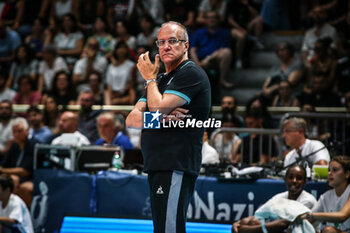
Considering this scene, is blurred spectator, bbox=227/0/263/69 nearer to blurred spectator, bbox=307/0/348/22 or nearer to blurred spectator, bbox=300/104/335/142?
blurred spectator, bbox=307/0/348/22

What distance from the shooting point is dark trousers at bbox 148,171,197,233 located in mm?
3623

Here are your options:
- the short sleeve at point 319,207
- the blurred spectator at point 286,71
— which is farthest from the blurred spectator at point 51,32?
the short sleeve at point 319,207

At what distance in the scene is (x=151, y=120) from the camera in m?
3.60

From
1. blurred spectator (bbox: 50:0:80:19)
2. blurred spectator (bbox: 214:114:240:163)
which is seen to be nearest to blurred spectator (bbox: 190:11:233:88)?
blurred spectator (bbox: 214:114:240:163)

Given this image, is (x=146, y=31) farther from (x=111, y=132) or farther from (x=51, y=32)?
(x=111, y=132)

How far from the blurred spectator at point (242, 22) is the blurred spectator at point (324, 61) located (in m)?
1.56

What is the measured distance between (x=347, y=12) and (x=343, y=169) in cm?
578

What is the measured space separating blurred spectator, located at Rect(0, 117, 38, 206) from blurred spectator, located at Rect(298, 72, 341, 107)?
388 cm

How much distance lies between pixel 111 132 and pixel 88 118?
1128 millimetres

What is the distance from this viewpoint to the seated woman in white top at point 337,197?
18.1ft

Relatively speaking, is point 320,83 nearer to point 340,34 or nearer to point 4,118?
point 340,34

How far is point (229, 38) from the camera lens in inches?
424

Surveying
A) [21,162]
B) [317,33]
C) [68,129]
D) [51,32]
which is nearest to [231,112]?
[68,129]

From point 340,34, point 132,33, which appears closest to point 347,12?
point 340,34
